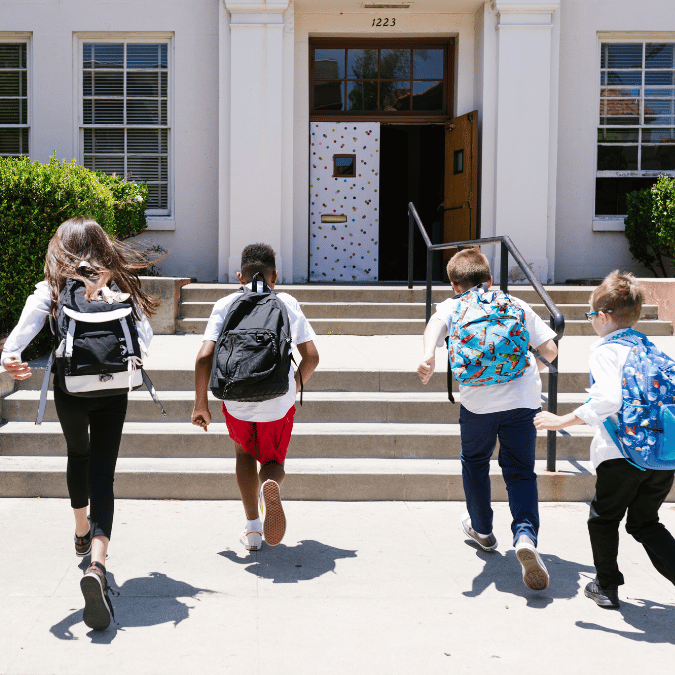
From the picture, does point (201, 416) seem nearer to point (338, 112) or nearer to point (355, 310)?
point (355, 310)

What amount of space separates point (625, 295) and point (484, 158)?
768 cm

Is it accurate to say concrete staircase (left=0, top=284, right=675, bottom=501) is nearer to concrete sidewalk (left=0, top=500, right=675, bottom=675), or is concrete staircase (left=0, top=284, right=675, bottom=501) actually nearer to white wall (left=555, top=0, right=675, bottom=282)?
concrete sidewalk (left=0, top=500, right=675, bottom=675)

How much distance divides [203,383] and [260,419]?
34 centimetres

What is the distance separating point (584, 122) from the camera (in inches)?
440

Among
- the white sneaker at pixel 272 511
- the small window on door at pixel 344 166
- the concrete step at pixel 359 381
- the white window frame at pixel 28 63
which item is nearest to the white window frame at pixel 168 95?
the white window frame at pixel 28 63

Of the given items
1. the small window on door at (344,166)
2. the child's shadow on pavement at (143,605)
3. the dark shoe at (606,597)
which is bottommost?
the child's shadow on pavement at (143,605)

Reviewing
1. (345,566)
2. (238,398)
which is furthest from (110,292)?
(345,566)

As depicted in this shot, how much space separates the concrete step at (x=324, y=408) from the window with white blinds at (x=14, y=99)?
651 cm

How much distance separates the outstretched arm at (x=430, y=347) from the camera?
3.71 m

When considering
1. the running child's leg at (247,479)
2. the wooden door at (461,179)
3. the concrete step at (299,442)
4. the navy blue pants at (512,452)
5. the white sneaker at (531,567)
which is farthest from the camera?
the wooden door at (461,179)

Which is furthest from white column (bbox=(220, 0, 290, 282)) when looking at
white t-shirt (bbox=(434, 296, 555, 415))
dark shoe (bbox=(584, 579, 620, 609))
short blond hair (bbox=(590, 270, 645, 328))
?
dark shoe (bbox=(584, 579, 620, 609))

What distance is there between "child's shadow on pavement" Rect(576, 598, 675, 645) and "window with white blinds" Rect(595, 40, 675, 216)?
877 centimetres

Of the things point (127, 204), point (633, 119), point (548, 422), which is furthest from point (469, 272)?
point (633, 119)

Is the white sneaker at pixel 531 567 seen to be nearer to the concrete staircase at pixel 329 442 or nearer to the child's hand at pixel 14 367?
the concrete staircase at pixel 329 442
